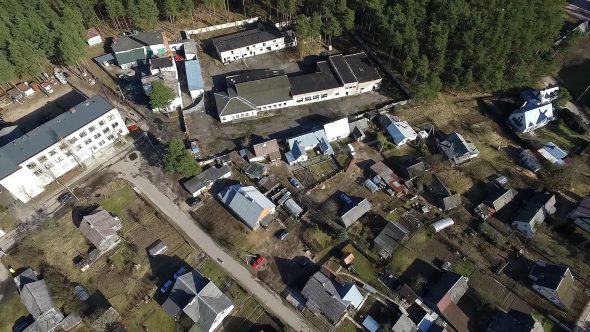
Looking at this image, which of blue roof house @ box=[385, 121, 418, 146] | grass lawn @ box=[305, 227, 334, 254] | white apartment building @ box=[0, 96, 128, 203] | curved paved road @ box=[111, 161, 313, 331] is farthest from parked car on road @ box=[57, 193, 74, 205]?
blue roof house @ box=[385, 121, 418, 146]

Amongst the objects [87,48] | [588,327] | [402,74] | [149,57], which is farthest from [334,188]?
[87,48]

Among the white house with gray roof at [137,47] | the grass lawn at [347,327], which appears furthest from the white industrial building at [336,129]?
the white house with gray roof at [137,47]

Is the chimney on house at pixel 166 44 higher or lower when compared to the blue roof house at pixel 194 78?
higher

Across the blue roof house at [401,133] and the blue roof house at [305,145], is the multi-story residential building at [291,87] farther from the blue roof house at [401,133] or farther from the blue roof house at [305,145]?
the blue roof house at [401,133]

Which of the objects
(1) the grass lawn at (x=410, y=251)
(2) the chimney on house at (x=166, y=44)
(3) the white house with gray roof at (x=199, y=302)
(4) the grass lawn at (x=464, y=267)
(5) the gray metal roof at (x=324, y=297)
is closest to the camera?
(3) the white house with gray roof at (x=199, y=302)

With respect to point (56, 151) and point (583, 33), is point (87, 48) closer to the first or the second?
point (56, 151)

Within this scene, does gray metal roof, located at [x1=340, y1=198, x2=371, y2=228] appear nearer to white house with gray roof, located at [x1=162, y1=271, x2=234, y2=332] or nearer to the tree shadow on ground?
the tree shadow on ground
